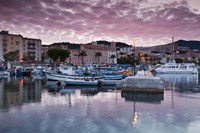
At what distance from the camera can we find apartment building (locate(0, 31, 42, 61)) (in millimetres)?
101562

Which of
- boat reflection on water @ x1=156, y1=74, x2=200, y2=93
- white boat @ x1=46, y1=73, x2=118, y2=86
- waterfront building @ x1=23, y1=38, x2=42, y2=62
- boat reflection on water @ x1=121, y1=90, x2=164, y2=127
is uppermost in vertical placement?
waterfront building @ x1=23, y1=38, x2=42, y2=62

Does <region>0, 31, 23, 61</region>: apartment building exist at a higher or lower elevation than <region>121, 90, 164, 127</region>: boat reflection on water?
higher

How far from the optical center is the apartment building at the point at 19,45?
102 metres

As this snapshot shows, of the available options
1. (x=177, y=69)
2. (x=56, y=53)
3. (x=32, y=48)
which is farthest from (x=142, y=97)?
(x=32, y=48)

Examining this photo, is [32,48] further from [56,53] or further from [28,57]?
[56,53]

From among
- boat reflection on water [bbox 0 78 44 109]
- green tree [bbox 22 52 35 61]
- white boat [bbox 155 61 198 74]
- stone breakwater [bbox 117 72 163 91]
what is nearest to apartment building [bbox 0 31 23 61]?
green tree [bbox 22 52 35 61]

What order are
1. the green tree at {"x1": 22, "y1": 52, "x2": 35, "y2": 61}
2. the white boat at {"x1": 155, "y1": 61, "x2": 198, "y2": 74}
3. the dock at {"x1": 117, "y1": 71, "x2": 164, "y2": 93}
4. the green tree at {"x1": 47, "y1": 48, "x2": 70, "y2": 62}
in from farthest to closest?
the green tree at {"x1": 22, "y1": 52, "x2": 35, "y2": 61} < the green tree at {"x1": 47, "y1": 48, "x2": 70, "y2": 62} < the white boat at {"x1": 155, "y1": 61, "x2": 198, "y2": 74} < the dock at {"x1": 117, "y1": 71, "x2": 164, "y2": 93}

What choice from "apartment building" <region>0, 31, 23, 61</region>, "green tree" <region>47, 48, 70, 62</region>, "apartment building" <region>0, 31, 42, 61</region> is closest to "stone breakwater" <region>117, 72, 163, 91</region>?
"green tree" <region>47, 48, 70, 62</region>


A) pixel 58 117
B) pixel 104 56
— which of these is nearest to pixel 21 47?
pixel 104 56

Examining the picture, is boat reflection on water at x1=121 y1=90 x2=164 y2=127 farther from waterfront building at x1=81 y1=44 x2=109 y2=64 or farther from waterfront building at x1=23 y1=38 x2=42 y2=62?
waterfront building at x1=81 y1=44 x2=109 y2=64

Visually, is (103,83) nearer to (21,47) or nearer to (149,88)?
(149,88)

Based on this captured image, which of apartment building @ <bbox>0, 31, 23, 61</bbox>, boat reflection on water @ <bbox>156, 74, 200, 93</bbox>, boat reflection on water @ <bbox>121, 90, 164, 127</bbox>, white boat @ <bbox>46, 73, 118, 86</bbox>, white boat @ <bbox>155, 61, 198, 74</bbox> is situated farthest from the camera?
apartment building @ <bbox>0, 31, 23, 61</bbox>

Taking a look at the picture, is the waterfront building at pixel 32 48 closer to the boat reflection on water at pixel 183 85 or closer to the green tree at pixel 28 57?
the green tree at pixel 28 57

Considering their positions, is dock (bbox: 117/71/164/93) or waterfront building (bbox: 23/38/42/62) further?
waterfront building (bbox: 23/38/42/62)
